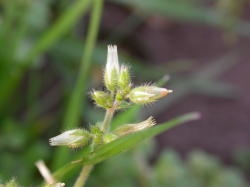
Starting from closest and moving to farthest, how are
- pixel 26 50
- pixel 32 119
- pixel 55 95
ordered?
pixel 26 50, pixel 32 119, pixel 55 95

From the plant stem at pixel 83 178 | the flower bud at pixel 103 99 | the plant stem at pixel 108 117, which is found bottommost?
the plant stem at pixel 83 178

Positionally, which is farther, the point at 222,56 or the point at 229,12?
the point at 222,56

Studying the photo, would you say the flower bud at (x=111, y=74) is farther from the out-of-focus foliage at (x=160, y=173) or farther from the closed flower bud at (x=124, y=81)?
the out-of-focus foliage at (x=160, y=173)

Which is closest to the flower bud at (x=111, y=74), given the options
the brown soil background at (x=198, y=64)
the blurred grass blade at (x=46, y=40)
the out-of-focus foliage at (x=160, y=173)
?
the blurred grass blade at (x=46, y=40)

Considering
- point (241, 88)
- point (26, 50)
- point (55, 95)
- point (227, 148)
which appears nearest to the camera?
point (26, 50)

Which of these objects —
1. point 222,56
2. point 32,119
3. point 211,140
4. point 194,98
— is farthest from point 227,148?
point 32,119

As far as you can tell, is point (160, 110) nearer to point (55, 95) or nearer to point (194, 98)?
point (194, 98)

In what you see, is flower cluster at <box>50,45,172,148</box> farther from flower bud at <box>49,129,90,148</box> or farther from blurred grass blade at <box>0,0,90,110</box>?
blurred grass blade at <box>0,0,90,110</box>
